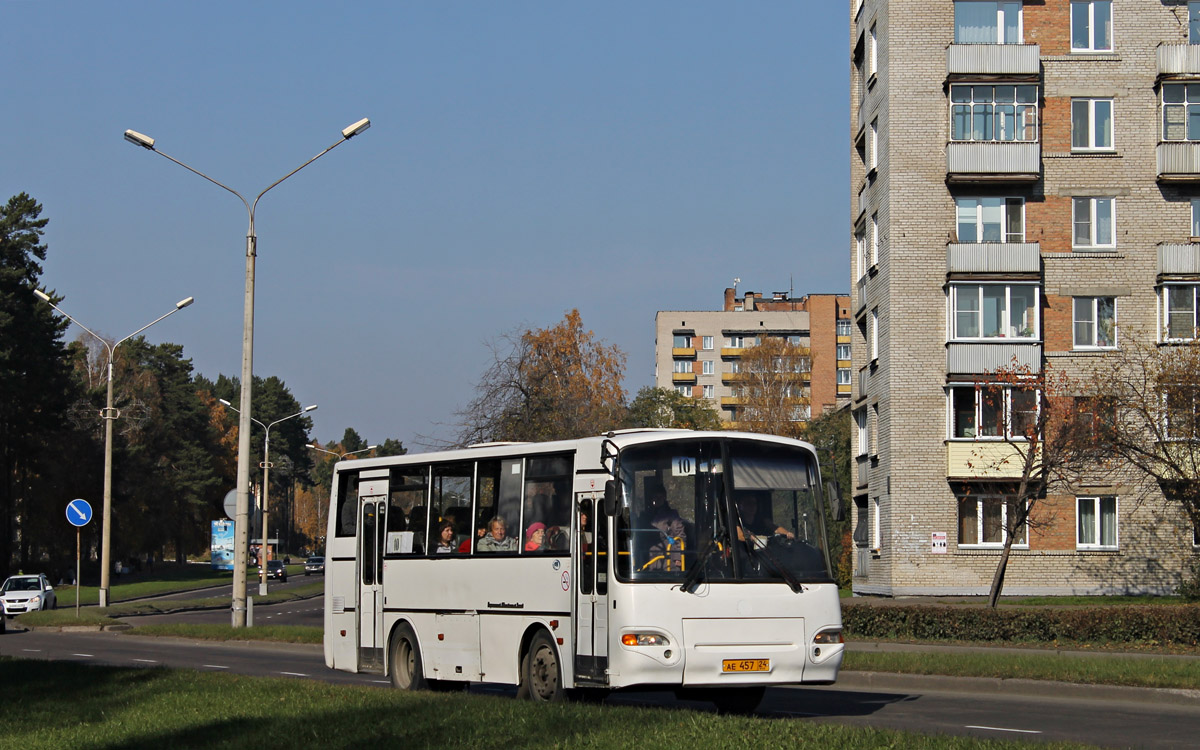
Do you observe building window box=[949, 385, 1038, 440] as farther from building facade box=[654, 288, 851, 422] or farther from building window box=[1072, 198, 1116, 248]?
building facade box=[654, 288, 851, 422]

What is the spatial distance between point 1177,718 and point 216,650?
20114mm

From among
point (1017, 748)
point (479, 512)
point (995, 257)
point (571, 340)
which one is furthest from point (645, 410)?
point (1017, 748)

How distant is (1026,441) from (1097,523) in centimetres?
679

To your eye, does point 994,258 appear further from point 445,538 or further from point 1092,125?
point 445,538

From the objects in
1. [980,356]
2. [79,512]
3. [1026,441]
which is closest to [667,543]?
[1026,441]

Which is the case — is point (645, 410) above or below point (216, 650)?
above

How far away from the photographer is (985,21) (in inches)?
1868

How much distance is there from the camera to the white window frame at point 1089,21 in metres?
47.1

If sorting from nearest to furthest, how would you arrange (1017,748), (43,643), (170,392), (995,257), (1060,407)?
(1017,748) → (43,643) → (1060,407) → (995,257) → (170,392)

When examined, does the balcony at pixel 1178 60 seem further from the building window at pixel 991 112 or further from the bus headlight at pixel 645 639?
the bus headlight at pixel 645 639

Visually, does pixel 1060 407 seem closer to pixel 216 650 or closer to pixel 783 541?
pixel 216 650

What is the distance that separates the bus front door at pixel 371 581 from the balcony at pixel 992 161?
31758mm

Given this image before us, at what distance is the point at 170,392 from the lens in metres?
124

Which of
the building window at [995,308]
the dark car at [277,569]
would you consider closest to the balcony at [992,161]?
the building window at [995,308]
